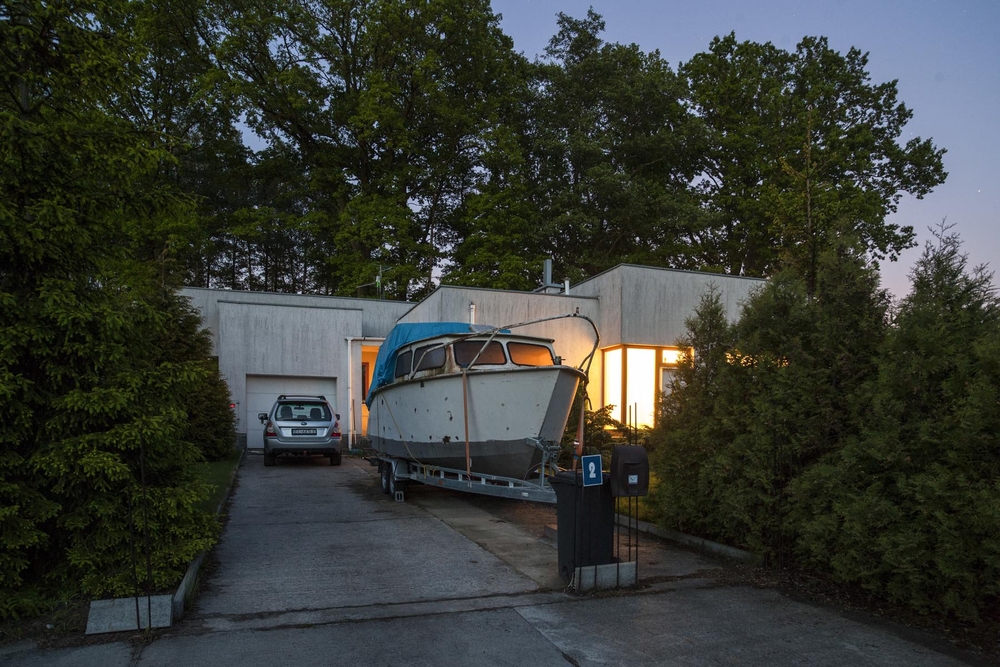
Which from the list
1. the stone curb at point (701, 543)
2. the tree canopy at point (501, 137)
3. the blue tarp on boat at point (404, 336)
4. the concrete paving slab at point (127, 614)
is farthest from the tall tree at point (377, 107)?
the concrete paving slab at point (127, 614)

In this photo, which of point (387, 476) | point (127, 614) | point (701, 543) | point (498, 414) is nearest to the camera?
point (127, 614)

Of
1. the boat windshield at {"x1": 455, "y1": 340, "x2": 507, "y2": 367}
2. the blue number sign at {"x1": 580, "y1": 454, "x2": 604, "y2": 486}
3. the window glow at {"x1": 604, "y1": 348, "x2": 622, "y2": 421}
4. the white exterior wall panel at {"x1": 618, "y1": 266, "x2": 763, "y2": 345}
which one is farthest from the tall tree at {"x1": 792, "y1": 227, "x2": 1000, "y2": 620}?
the white exterior wall panel at {"x1": 618, "y1": 266, "x2": 763, "y2": 345}

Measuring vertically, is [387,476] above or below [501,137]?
below

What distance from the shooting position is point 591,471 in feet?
19.6

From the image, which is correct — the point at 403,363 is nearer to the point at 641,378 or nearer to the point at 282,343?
the point at 641,378

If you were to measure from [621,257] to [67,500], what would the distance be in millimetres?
27972

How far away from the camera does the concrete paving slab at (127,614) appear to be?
192 inches

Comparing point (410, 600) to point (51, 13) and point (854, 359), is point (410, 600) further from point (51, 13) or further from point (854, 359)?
point (51, 13)

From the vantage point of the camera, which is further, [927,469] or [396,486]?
[396,486]

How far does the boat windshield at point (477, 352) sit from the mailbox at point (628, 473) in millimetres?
4239

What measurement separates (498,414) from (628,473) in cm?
344

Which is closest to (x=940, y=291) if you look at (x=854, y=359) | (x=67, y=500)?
(x=854, y=359)

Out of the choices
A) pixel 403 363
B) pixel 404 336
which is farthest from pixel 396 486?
pixel 404 336

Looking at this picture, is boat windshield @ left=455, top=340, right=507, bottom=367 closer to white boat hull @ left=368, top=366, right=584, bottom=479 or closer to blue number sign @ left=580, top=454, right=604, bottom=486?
white boat hull @ left=368, top=366, right=584, bottom=479
